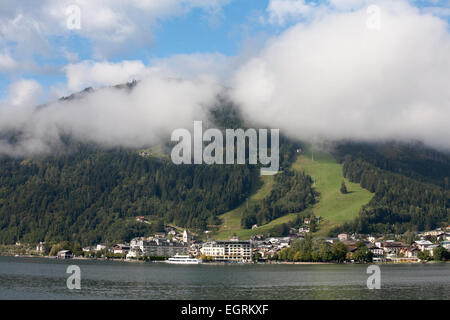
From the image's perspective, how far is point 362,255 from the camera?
7648 inches

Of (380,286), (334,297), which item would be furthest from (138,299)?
(380,286)

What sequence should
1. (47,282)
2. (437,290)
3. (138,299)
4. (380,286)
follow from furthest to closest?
1. (47,282)
2. (380,286)
3. (437,290)
4. (138,299)

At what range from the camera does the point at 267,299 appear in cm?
7200
